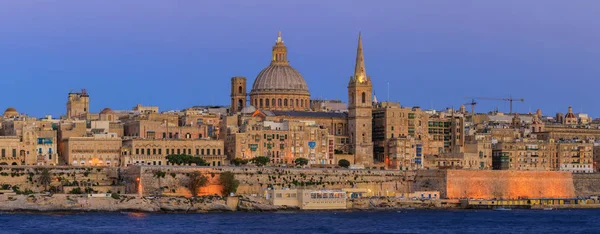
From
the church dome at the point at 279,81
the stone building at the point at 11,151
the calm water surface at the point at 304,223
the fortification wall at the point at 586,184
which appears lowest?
the calm water surface at the point at 304,223

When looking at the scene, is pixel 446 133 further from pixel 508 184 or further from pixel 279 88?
pixel 279 88

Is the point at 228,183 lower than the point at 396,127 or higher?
lower

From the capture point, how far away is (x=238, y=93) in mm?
111375

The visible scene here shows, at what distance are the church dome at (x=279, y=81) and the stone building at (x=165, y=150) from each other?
16.3 m

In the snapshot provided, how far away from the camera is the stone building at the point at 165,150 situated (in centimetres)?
9005

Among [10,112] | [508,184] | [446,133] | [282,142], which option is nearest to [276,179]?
[282,142]

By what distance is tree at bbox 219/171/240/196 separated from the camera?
82.8 m

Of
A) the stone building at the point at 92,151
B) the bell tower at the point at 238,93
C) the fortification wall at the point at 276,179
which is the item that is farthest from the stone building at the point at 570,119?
the stone building at the point at 92,151

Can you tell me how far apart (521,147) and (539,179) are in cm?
971

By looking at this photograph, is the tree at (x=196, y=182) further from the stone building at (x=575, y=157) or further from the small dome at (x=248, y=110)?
the stone building at (x=575, y=157)

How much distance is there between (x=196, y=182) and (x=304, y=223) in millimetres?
15254

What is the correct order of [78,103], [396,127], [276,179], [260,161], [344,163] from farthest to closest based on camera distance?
[78,103]
[396,127]
[344,163]
[260,161]
[276,179]

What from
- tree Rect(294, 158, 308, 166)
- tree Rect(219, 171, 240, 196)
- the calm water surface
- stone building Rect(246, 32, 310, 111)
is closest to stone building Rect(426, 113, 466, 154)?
stone building Rect(246, 32, 310, 111)

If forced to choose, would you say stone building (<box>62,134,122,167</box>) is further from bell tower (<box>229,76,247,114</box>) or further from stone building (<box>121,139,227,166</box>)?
bell tower (<box>229,76,247,114</box>)
